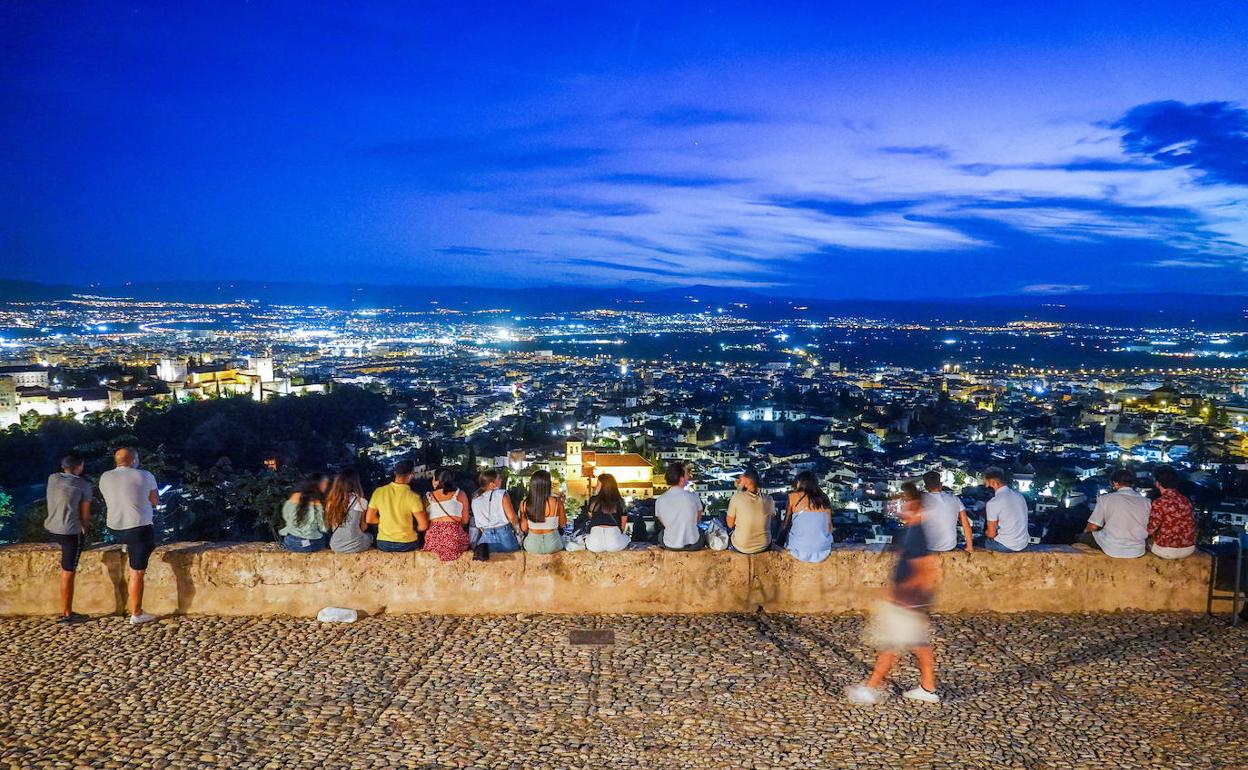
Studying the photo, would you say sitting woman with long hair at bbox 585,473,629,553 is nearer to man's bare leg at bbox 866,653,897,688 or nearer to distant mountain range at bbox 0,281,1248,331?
man's bare leg at bbox 866,653,897,688

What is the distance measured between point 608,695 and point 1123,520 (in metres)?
4.05

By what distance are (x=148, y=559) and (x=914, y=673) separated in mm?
5297

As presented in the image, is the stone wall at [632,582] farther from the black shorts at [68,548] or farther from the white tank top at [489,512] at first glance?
the white tank top at [489,512]

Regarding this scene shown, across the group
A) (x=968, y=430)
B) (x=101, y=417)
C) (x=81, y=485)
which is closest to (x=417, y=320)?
(x=101, y=417)

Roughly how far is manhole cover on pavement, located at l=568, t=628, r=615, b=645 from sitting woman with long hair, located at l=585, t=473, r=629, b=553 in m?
0.60

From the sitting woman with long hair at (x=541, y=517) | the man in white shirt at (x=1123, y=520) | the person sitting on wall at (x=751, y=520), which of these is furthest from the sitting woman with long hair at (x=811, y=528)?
the man in white shirt at (x=1123, y=520)

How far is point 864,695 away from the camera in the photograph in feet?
14.6

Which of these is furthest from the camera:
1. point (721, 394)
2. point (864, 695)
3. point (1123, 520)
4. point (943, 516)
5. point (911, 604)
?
point (721, 394)

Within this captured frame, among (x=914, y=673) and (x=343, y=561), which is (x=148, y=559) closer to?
(x=343, y=561)

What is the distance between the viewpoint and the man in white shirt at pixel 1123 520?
5.68m

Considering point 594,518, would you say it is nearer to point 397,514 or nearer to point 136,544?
point 397,514

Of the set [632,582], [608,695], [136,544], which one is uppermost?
[136,544]

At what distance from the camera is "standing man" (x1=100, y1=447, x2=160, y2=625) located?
17.9 ft

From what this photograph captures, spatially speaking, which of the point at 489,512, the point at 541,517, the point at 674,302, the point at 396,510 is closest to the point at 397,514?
the point at 396,510
